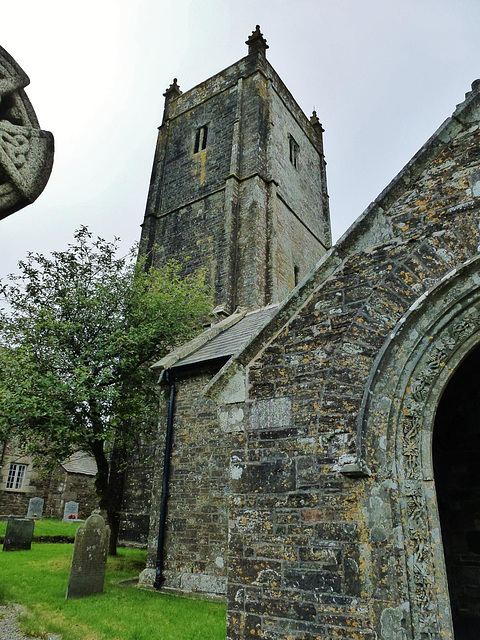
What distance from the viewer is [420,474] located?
3717 millimetres

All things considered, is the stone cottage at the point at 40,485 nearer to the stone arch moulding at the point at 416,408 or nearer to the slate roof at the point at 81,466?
the slate roof at the point at 81,466

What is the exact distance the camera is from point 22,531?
13.2 meters

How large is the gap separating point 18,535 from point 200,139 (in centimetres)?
2059

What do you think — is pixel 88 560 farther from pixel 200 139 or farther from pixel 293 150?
pixel 293 150

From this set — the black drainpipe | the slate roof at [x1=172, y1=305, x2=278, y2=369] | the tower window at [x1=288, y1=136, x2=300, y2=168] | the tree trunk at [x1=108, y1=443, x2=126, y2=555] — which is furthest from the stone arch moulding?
the tower window at [x1=288, y1=136, x2=300, y2=168]

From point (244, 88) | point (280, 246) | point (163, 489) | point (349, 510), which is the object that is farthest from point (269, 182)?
point (349, 510)

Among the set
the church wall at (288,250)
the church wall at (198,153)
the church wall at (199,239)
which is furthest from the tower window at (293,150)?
the church wall at (199,239)

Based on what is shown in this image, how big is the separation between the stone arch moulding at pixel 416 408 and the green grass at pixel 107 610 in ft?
14.2

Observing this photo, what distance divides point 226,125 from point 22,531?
20.6 meters

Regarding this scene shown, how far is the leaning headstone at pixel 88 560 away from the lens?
8359 mm

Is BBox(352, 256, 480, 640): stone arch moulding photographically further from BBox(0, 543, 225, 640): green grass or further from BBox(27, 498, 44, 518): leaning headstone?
BBox(27, 498, 44, 518): leaning headstone

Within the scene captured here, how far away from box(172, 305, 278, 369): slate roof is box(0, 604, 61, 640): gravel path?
5.61m

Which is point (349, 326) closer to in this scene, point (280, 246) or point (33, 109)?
point (33, 109)

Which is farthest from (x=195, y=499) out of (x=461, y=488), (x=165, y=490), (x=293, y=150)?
(x=293, y=150)
